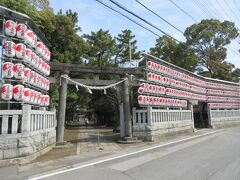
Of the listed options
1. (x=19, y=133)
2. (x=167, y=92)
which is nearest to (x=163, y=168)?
(x=19, y=133)

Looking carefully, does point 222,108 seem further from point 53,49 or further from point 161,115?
point 53,49

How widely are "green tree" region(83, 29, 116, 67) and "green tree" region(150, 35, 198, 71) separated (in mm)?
7880

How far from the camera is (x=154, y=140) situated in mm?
15875

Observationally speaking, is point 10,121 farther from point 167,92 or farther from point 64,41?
point 64,41

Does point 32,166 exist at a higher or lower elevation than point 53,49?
lower

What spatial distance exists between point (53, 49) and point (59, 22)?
2916 millimetres

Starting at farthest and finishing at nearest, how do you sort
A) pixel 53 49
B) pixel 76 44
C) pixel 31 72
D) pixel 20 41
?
pixel 76 44
pixel 53 49
pixel 31 72
pixel 20 41

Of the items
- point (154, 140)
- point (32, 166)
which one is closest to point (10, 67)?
point (32, 166)

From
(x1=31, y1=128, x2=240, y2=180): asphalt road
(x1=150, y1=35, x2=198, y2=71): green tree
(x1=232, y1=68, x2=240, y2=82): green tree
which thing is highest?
(x1=150, y1=35, x2=198, y2=71): green tree

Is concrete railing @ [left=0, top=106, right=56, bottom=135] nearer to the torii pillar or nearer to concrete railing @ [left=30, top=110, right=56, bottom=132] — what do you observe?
concrete railing @ [left=30, top=110, right=56, bottom=132]

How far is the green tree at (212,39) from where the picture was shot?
3800cm

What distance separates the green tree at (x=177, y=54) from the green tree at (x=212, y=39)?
50.2 inches

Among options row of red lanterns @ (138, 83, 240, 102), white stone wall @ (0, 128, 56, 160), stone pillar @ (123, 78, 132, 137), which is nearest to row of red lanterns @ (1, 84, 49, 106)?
white stone wall @ (0, 128, 56, 160)

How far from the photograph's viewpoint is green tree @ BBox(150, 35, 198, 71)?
38062 mm
